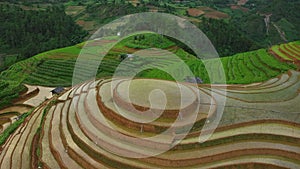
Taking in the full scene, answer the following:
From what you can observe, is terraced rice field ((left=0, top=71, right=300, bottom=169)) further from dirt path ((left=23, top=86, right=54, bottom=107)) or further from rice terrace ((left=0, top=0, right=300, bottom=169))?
dirt path ((left=23, top=86, right=54, bottom=107))

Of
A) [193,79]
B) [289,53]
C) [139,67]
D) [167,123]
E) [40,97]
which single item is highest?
[289,53]

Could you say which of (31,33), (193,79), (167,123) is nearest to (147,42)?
(193,79)

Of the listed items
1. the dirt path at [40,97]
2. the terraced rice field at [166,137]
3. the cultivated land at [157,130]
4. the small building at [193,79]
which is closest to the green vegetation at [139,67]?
the small building at [193,79]

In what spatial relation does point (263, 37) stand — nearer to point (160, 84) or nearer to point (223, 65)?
point (223, 65)

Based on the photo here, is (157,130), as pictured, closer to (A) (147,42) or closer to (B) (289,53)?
(B) (289,53)

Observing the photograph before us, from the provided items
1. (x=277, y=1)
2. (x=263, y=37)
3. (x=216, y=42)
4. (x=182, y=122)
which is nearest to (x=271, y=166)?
(x=182, y=122)

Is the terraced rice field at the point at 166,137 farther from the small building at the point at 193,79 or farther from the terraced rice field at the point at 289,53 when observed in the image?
the terraced rice field at the point at 289,53

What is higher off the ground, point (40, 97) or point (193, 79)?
point (193, 79)
